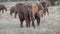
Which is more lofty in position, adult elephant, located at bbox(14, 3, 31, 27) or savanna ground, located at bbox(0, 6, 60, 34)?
adult elephant, located at bbox(14, 3, 31, 27)

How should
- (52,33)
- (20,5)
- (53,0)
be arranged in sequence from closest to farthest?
(52,33) < (20,5) < (53,0)

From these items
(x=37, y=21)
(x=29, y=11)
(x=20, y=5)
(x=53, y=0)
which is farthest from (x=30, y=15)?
(x=53, y=0)

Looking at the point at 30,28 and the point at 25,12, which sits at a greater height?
the point at 25,12

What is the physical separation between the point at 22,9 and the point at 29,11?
0.43m

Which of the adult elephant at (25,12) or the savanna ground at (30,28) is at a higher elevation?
the adult elephant at (25,12)

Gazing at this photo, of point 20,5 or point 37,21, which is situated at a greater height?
point 20,5

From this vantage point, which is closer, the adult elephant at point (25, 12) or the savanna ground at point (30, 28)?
the savanna ground at point (30, 28)

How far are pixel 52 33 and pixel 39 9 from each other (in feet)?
11.1

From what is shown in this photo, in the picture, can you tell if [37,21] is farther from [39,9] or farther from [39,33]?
[39,33]

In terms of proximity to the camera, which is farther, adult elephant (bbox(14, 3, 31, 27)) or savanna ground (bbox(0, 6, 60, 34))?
adult elephant (bbox(14, 3, 31, 27))

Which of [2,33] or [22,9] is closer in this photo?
[2,33]

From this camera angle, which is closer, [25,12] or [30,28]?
[30,28]

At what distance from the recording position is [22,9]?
914cm

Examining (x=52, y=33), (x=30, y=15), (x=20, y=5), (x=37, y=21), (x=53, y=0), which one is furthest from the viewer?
(x=53, y=0)
